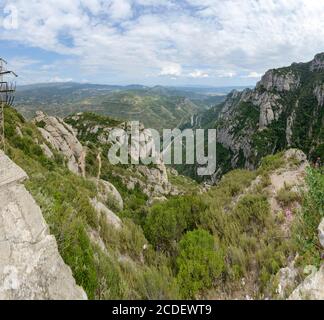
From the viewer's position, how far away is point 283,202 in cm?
1009

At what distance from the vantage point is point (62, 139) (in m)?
32.1

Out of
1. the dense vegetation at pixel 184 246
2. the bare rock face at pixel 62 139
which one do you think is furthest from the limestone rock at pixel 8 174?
the bare rock face at pixel 62 139

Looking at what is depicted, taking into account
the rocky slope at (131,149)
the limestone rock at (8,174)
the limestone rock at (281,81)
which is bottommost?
the rocky slope at (131,149)

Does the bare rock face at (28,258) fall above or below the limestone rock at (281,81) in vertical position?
below

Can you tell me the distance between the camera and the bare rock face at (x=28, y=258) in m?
4.00

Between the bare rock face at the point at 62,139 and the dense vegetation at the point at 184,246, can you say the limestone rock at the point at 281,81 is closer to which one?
the bare rock face at the point at 62,139

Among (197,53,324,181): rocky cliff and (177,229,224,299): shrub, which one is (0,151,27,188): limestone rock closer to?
(177,229,224,299): shrub

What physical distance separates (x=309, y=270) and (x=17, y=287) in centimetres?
387

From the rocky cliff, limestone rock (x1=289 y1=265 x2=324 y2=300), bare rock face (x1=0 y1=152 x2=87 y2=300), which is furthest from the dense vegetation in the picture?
the rocky cliff

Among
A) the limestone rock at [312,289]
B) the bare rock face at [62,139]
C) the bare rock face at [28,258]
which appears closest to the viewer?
the bare rock face at [28,258]

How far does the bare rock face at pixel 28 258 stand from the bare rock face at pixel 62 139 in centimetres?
2348

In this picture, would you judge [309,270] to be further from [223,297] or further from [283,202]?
[283,202]

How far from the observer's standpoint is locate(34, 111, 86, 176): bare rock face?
29.6 meters
